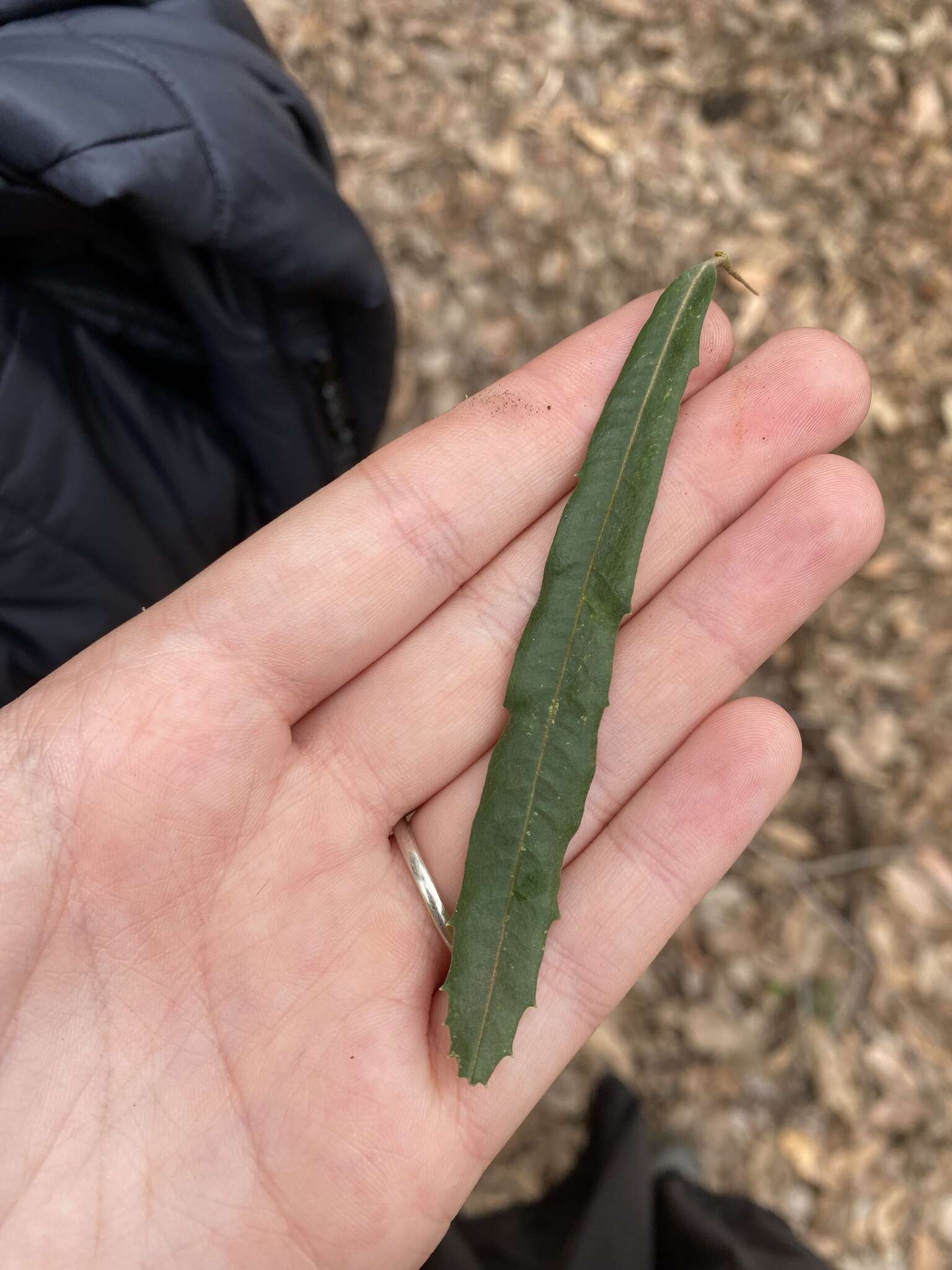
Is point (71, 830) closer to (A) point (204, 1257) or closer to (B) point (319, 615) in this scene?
(B) point (319, 615)

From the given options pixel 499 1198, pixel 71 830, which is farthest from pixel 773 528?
pixel 499 1198

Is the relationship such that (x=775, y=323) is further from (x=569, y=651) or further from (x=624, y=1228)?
(x=624, y=1228)

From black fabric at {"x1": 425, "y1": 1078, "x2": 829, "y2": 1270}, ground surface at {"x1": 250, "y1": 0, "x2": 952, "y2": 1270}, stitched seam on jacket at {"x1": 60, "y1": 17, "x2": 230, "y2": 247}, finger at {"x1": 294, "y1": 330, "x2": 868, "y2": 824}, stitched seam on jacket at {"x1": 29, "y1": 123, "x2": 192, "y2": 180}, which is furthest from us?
ground surface at {"x1": 250, "y1": 0, "x2": 952, "y2": 1270}

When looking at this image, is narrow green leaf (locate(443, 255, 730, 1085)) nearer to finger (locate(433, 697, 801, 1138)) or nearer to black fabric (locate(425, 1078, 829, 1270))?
finger (locate(433, 697, 801, 1138))

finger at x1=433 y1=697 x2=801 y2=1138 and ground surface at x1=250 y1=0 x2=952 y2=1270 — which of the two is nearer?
finger at x1=433 y1=697 x2=801 y2=1138

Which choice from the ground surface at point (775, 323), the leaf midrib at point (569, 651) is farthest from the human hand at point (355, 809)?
the ground surface at point (775, 323)

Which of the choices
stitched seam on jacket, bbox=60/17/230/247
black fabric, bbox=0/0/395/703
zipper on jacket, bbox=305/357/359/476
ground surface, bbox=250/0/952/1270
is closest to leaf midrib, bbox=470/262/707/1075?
black fabric, bbox=0/0/395/703
